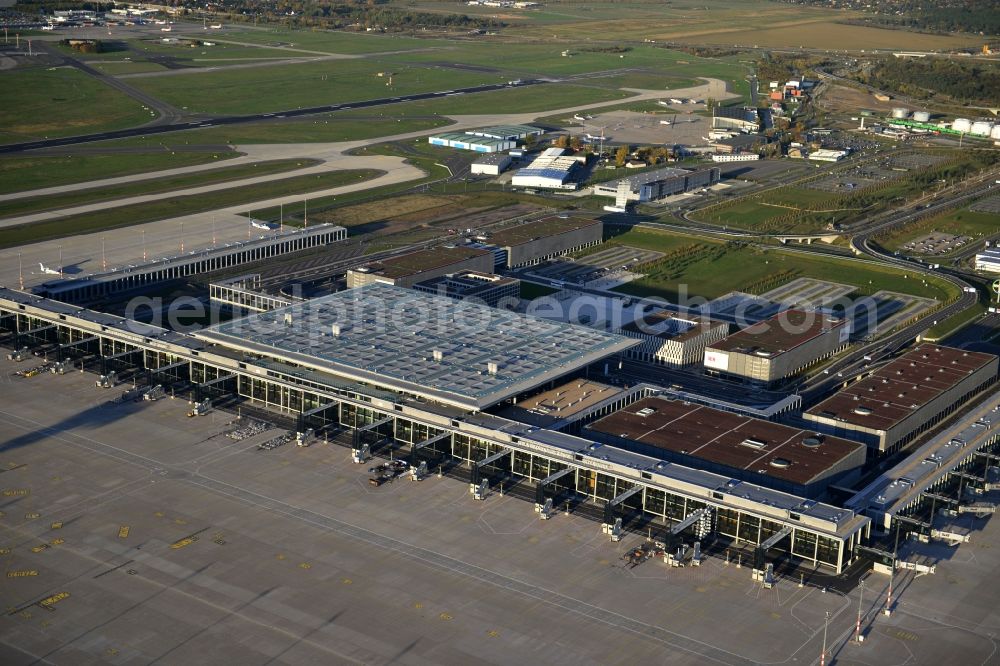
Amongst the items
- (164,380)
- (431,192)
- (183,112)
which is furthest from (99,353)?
(183,112)

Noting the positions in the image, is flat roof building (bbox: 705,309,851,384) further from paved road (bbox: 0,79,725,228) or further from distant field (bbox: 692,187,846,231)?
paved road (bbox: 0,79,725,228)

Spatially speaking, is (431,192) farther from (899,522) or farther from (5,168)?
(899,522)

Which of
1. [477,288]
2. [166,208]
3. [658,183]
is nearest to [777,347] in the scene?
[477,288]

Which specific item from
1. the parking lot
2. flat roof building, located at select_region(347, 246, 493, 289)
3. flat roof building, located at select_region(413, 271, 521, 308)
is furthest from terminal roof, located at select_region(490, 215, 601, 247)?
the parking lot

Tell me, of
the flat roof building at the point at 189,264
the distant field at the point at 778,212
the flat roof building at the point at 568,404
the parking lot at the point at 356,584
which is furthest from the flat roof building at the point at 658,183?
the parking lot at the point at 356,584

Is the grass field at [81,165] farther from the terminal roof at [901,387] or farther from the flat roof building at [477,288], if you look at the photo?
the terminal roof at [901,387]

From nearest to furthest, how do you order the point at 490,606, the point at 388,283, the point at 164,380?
the point at 490,606
the point at 164,380
the point at 388,283
